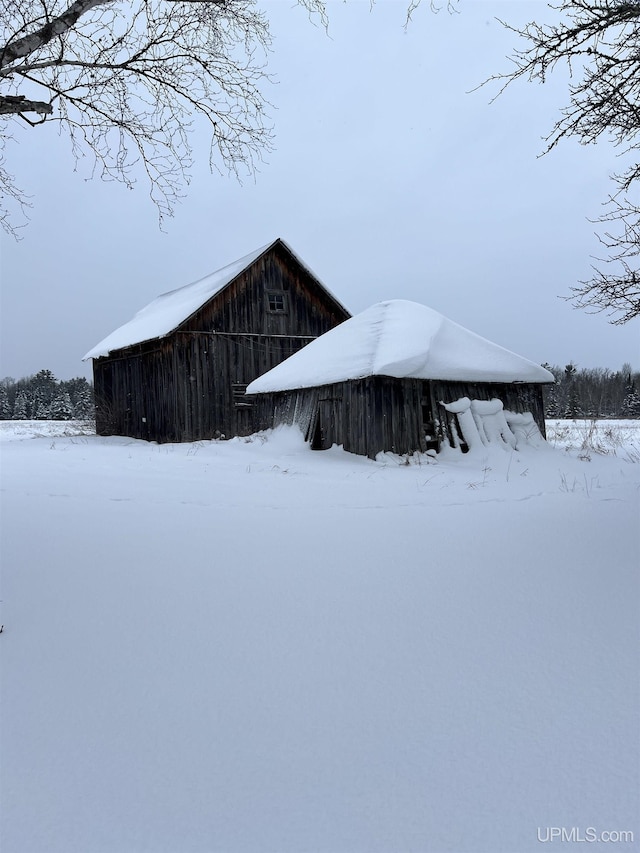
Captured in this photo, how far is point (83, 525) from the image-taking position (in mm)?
4859

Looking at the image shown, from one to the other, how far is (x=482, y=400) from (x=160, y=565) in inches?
416

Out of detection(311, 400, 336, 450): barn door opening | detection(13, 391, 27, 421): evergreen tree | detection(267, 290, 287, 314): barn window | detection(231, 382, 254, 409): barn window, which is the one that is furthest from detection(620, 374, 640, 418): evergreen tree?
detection(13, 391, 27, 421): evergreen tree

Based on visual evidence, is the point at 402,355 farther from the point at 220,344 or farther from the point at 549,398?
the point at 549,398

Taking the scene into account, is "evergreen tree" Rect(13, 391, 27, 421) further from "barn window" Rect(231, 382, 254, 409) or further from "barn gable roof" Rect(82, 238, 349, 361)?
"barn window" Rect(231, 382, 254, 409)

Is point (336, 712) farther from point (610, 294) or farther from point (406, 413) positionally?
point (406, 413)

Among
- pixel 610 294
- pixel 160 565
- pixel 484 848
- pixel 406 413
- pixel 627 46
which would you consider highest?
pixel 627 46

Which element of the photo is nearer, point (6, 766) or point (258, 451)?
point (6, 766)

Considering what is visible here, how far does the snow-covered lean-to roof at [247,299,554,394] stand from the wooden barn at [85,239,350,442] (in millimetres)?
4117

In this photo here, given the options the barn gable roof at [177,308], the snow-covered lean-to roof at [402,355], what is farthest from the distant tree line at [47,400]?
the snow-covered lean-to roof at [402,355]

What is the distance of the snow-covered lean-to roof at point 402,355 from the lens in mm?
12133

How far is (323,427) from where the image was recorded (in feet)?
44.7

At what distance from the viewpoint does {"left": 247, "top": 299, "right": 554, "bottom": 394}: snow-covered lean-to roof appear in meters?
12.1

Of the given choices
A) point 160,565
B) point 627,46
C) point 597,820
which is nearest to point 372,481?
point 160,565

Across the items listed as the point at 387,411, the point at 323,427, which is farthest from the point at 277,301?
the point at 387,411
